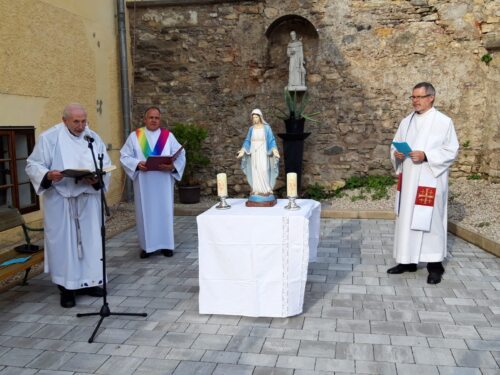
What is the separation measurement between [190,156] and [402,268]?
5.31m

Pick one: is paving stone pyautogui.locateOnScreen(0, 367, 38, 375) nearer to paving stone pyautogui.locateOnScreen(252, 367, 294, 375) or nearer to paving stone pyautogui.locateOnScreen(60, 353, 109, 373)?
paving stone pyautogui.locateOnScreen(60, 353, 109, 373)

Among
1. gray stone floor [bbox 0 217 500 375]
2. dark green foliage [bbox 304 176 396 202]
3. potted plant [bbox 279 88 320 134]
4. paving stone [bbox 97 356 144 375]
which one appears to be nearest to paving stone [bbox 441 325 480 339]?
gray stone floor [bbox 0 217 500 375]

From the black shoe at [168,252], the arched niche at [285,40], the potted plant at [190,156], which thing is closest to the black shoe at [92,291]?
the black shoe at [168,252]

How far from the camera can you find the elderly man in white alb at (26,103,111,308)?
15.3 ft

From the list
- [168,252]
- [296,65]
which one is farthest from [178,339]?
[296,65]

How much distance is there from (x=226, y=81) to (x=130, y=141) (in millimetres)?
4401

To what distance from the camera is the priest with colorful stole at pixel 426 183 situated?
5.14m

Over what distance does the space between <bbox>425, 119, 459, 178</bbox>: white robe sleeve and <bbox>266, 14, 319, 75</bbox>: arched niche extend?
5.39m

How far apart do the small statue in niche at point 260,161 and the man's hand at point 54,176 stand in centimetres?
169

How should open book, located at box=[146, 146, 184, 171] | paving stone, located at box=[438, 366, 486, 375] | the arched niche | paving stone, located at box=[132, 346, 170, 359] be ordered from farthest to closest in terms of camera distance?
the arched niche, open book, located at box=[146, 146, 184, 171], paving stone, located at box=[132, 346, 170, 359], paving stone, located at box=[438, 366, 486, 375]

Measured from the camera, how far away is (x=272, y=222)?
417cm

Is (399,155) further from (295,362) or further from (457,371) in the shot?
(295,362)

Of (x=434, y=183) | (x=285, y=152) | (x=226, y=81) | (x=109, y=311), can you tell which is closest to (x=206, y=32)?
(x=226, y=81)

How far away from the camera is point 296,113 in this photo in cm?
977
